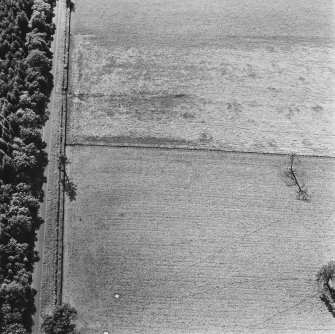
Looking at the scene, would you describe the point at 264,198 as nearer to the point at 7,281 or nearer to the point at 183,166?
the point at 183,166

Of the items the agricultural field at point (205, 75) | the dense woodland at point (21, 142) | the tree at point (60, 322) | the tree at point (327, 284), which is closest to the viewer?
the tree at point (60, 322)

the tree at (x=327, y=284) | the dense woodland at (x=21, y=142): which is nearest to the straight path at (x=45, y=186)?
the dense woodland at (x=21, y=142)

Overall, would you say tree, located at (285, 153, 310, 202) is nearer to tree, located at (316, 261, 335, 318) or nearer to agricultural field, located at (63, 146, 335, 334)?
agricultural field, located at (63, 146, 335, 334)

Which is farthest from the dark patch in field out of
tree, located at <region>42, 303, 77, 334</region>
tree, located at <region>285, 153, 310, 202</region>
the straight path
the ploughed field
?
tree, located at <region>42, 303, 77, 334</region>

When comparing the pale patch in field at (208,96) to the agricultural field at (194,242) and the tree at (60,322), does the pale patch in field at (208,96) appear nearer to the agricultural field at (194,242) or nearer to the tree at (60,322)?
the agricultural field at (194,242)

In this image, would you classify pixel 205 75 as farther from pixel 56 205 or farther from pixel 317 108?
pixel 56 205

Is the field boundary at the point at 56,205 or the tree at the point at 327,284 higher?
the field boundary at the point at 56,205

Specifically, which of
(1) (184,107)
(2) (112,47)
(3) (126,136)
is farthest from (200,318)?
(2) (112,47)
